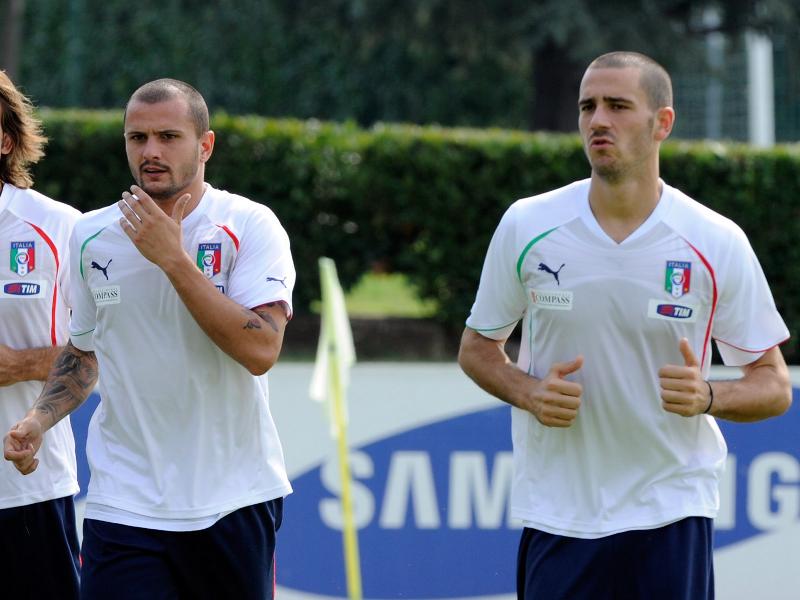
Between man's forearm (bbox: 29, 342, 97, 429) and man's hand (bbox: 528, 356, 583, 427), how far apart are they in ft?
4.73

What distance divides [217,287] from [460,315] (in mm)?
9225

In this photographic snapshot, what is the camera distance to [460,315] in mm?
13203

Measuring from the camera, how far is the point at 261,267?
4.07 metres

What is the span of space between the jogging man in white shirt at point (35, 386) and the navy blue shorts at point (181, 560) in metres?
0.38

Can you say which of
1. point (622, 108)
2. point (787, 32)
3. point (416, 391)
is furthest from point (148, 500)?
point (787, 32)

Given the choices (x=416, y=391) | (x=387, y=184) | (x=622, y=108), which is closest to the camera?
(x=622, y=108)

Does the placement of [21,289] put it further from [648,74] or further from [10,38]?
[10,38]

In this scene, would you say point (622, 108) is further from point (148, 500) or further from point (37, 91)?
point (37, 91)

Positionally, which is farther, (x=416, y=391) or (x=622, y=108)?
(x=416, y=391)

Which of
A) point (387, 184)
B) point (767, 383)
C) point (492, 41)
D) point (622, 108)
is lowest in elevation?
point (767, 383)

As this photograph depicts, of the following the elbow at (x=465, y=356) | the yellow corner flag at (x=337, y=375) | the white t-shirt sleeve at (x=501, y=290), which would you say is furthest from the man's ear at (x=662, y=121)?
the yellow corner flag at (x=337, y=375)

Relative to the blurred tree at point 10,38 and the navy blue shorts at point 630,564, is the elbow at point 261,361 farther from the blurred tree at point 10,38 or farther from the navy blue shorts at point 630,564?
the blurred tree at point 10,38

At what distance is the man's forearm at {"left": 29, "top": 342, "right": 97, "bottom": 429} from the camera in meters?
4.21

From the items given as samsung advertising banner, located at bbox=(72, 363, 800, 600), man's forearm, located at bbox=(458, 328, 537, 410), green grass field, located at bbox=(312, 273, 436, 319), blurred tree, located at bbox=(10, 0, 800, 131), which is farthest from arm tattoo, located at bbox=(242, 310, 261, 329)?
blurred tree, located at bbox=(10, 0, 800, 131)
